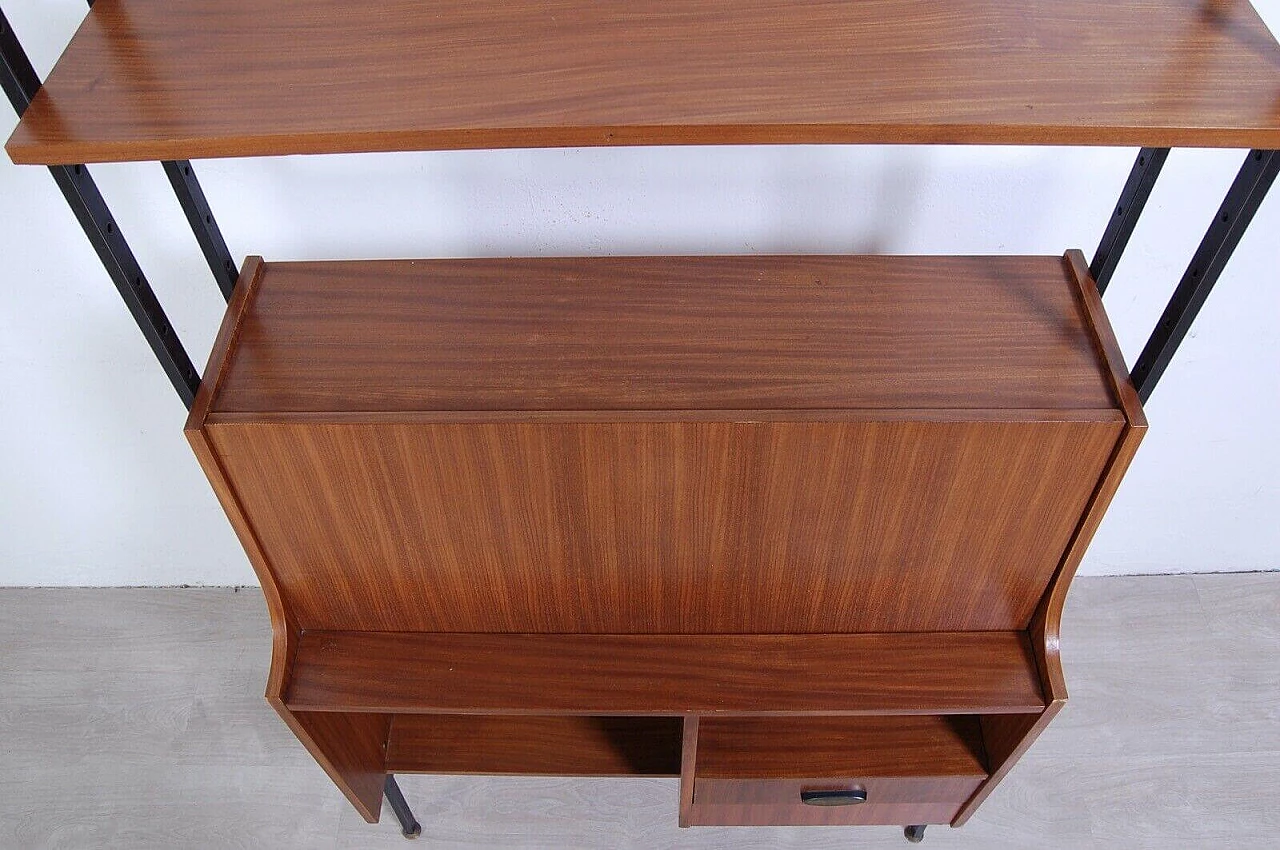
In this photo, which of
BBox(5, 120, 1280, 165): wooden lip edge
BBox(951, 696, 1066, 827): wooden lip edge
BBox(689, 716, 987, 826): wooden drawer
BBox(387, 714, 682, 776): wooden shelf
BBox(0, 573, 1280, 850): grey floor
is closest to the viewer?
BBox(5, 120, 1280, 165): wooden lip edge

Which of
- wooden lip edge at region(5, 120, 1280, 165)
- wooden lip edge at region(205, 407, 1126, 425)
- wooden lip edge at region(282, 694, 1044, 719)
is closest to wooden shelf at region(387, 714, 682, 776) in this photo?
wooden lip edge at region(282, 694, 1044, 719)

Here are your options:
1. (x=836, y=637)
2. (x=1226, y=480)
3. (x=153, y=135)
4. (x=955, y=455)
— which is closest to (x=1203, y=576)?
(x=1226, y=480)

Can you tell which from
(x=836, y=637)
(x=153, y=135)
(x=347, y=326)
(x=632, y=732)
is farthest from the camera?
(x=632, y=732)

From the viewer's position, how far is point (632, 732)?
150 centimetres

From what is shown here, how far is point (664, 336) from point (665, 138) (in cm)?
32

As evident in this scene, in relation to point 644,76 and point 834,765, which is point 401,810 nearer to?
point 834,765

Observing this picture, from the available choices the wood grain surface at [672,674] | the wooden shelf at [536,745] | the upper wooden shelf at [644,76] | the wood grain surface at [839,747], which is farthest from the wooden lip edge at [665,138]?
the wooden shelf at [536,745]

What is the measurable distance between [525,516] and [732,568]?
0.24m

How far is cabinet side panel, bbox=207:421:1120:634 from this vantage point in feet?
3.18

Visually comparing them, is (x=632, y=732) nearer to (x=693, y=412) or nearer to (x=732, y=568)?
(x=732, y=568)

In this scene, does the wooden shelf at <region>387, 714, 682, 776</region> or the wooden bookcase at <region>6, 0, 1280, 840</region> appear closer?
the wooden bookcase at <region>6, 0, 1280, 840</region>

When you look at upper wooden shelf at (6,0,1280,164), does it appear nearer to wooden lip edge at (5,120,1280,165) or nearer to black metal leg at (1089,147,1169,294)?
wooden lip edge at (5,120,1280,165)

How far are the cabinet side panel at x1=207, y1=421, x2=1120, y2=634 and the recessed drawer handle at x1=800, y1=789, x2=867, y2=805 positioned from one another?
1.05ft

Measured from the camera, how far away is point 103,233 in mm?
874
